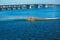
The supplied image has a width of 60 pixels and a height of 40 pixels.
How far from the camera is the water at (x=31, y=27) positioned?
37.9 inches

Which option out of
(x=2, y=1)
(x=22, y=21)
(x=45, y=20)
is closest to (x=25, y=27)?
(x=22, y=21)

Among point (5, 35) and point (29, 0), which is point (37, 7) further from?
point (5, 35)

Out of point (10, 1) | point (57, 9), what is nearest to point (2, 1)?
point (10, 1)

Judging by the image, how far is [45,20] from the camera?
1.02m

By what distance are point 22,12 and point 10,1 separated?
0.42 feet

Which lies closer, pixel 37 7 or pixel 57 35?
pixel 57 35

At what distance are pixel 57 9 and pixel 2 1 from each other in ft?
1.44

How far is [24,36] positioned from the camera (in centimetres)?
Result: 97

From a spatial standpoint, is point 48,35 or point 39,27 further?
point 39,27

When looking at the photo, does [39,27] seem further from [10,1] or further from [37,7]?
[10,1]

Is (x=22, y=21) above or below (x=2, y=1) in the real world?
below

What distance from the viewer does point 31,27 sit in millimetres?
1050

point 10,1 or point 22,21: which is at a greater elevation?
point 10,1

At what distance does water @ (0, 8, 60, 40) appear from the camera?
37.9 inches
